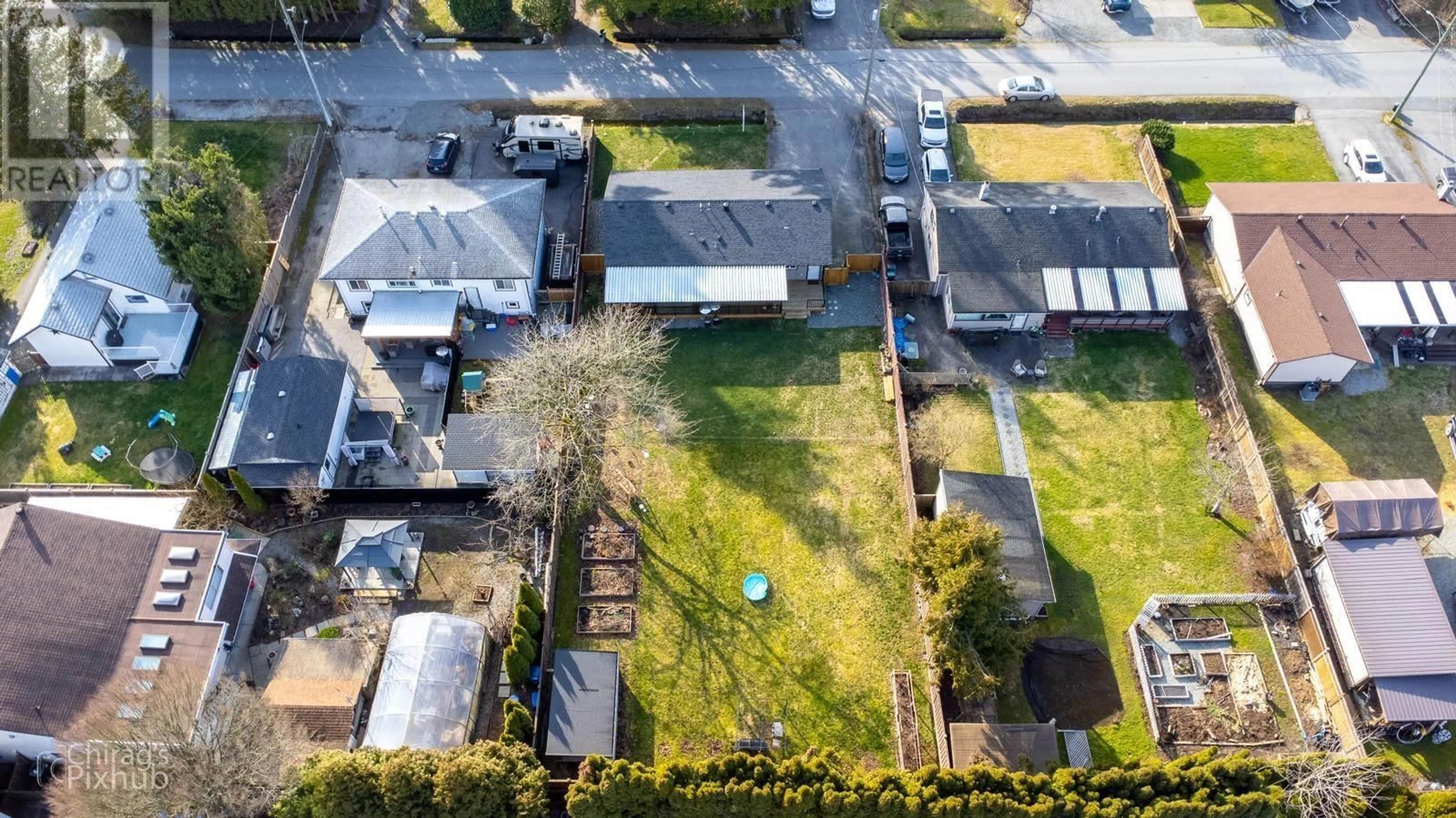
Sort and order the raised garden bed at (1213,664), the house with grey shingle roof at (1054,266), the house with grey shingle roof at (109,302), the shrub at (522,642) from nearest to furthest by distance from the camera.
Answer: the shrub at (522,642), the raised garden bed at (1213,664), the house with grey shingle roof at (109,302), the house with grey shingle roof at (1054,266)

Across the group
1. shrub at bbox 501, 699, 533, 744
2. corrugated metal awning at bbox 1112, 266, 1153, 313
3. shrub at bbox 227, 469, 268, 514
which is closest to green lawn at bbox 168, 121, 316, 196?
shrub at bbox 227, 469, 268, 514

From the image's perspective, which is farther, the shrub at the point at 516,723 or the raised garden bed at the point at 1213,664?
the raised garden bed at the point at 1213,664

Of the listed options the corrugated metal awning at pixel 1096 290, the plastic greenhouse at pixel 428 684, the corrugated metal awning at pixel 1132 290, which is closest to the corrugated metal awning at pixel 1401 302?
the corrugated metal awning at pixel 1132 290

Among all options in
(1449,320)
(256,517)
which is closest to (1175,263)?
(1449,320)

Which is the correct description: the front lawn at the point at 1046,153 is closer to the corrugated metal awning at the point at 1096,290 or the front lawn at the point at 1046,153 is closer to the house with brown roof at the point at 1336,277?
the house with brown roof at the point at 1336,277

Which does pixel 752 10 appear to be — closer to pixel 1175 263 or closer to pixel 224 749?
pixel 1175 263

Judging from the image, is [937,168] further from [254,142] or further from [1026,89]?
[254,142]
